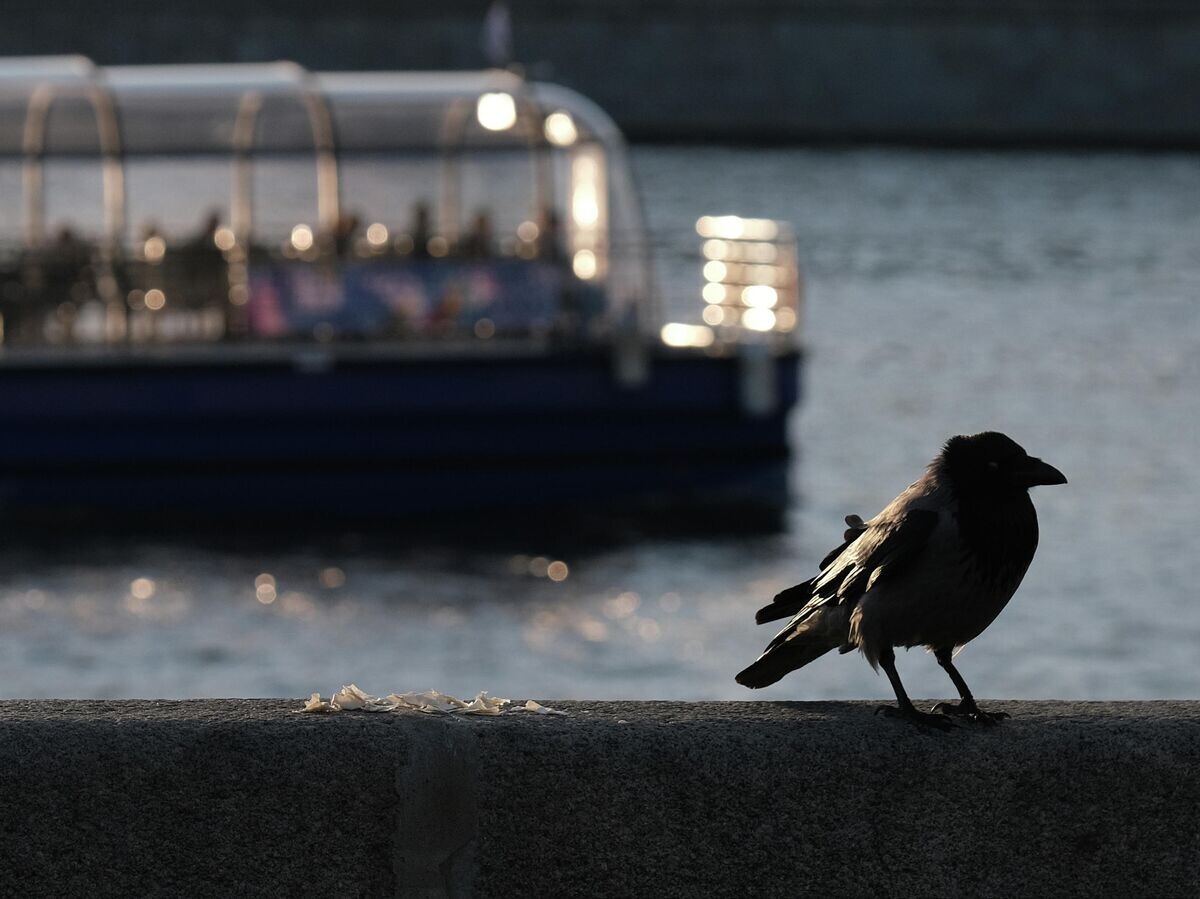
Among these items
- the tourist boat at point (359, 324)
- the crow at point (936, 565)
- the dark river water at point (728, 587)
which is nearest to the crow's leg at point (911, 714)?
the crow at point (936, 565)

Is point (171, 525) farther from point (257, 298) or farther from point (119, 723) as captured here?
point (119, 723)

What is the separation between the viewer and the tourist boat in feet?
67.9

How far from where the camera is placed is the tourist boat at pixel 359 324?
20688mm

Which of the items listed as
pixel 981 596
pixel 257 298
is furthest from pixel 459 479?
pixel 981 596

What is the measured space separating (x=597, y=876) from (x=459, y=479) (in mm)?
17699

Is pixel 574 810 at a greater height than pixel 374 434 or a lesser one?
greater

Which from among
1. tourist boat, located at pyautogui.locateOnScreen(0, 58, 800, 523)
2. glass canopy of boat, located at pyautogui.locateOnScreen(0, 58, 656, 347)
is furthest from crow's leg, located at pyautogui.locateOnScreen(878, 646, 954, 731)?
glass canopy of boat, located at pyautogui.locateOnScreen(0, 58, 656, 347)

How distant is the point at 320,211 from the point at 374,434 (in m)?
2.65

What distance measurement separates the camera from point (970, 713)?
13.9 ft

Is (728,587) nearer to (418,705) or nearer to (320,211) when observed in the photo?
(320,211)

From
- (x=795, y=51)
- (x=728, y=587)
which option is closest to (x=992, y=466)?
(x=728, y=587)

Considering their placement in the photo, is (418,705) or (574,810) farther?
(418,705)

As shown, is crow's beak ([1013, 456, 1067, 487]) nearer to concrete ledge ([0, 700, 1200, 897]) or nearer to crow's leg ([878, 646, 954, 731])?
crow's leg ([878, 646, 954, 731])

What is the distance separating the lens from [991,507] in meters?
4.48
